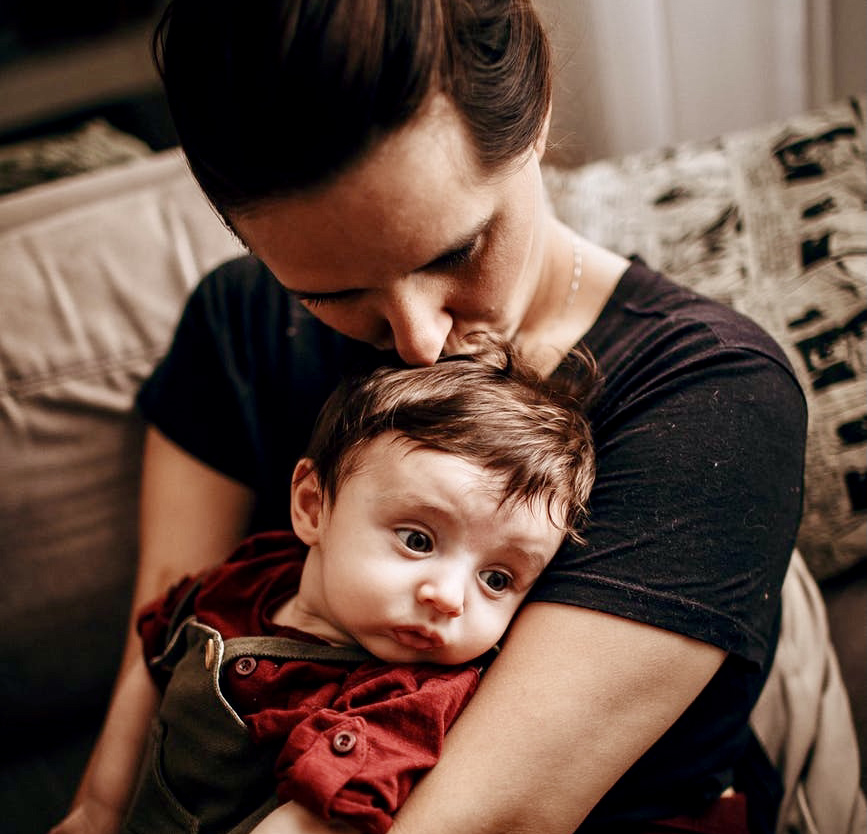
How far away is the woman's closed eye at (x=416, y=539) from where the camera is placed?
90cm

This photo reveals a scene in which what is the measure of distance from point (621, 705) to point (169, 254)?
111cm

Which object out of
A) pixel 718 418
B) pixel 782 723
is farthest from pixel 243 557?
pixel 782 723

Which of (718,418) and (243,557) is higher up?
(718,418)

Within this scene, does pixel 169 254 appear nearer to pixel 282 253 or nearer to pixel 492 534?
pixel 282 253

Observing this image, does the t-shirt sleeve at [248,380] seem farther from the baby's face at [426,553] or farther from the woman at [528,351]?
the baby's face at [426,553]

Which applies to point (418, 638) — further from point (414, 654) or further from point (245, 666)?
point (245, 666)

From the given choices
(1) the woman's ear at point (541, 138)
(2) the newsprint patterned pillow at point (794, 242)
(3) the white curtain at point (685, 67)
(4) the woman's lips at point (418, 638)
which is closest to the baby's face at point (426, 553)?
(4) the woman's lips at point (418, 638)

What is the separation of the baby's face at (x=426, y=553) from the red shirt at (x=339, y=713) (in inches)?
1.6

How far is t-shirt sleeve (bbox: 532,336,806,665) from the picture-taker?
0.84 meters

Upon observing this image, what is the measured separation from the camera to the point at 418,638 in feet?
2.88

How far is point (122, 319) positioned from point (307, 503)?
677 mm

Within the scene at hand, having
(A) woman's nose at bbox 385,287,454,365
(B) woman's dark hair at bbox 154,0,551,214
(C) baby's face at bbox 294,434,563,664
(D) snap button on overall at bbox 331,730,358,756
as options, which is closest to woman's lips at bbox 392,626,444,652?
(C) baby's face at bbox 294,434,563,664

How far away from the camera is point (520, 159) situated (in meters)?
0.87

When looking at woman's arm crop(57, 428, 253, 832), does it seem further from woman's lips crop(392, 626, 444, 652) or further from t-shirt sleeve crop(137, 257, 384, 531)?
woman's lips crop(392, 626, 444, 652)
